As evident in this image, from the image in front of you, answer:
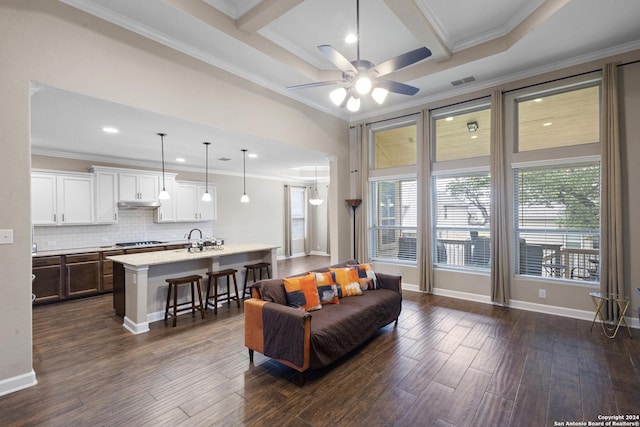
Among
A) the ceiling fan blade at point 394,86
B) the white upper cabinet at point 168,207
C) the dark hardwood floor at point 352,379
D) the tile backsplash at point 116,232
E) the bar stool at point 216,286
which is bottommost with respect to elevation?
the dark hardwood floor at point 352,379

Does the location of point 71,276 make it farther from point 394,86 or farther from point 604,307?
point 604,307

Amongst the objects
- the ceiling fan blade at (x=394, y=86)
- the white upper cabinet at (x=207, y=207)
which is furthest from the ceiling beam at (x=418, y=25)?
the white upper cabinet at (x=207, y=207)

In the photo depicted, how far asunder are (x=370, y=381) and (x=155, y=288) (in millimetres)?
3235

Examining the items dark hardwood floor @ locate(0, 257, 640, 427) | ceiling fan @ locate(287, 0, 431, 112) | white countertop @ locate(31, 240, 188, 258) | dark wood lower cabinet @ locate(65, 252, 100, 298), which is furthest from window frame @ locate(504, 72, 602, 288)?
dark wood lower cabinet @ locate(65, 252, 100, 298)

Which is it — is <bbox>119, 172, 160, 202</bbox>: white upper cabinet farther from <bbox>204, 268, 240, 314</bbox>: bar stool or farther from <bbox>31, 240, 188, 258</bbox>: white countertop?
<bbox>204, 268, 240, 314</bbox>: bar stool

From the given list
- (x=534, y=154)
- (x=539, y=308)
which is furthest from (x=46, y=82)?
(x=539, y=308)

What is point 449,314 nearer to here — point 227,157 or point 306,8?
point 306,8

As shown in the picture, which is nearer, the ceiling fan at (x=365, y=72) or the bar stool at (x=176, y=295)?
the ceiling fan at (x=365, y=72)

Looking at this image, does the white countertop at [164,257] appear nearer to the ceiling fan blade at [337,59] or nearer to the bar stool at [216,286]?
the bar stool at [216,286]

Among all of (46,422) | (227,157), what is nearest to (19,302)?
(46,422)

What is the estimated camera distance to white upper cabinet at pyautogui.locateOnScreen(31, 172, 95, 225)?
17.7ft

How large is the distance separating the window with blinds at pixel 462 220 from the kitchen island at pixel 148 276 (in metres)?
3.45

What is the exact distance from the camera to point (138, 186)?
21.7 feet

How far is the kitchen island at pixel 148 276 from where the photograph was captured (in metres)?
3.89
